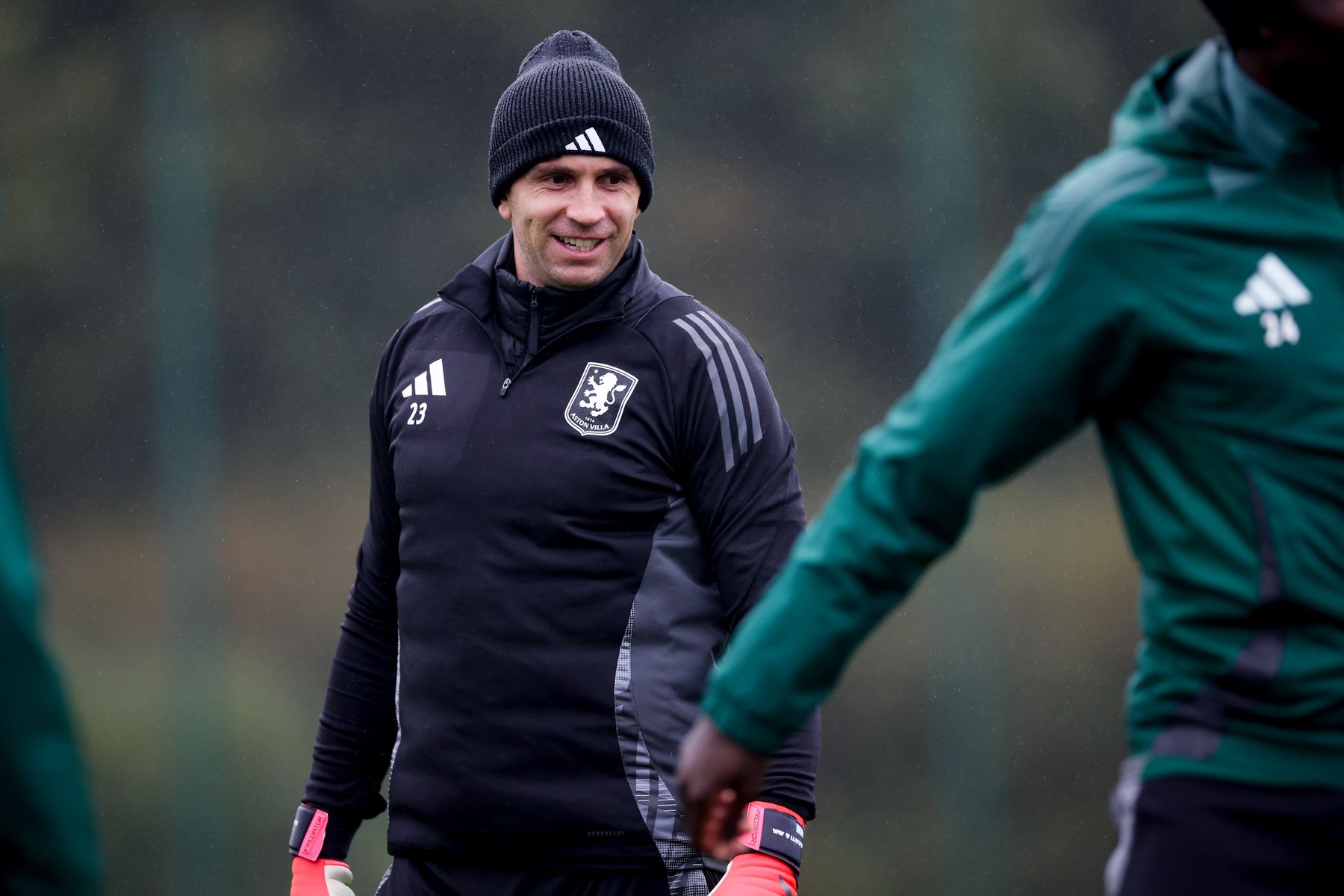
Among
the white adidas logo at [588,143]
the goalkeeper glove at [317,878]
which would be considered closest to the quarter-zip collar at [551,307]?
the white adidas logo at [588,143]

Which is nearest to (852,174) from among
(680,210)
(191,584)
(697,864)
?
(680,210)

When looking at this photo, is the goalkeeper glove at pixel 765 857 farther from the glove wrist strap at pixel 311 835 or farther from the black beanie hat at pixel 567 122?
the black beanie hat at pixel 567 122

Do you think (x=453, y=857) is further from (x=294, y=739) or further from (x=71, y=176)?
(x=71, y=176)

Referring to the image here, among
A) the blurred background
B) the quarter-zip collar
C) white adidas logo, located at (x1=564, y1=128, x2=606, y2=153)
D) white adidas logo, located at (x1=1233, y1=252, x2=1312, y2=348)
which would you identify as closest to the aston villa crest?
the quarter-zip collar

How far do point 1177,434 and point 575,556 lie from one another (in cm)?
122

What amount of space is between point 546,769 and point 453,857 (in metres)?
0.23

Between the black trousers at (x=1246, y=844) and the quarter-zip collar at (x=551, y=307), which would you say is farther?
the quarter-zip collar at (x=551, y=307)

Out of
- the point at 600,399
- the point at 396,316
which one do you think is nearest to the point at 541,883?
the point at 600,399

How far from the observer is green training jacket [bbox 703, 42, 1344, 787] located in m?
1.66

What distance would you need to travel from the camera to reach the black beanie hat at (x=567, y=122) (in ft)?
9.78

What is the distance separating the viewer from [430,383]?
292 cm

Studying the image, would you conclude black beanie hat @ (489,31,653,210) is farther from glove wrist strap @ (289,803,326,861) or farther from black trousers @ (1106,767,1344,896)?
black trousers @ (1106,767,1344,896)

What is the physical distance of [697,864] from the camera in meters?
2.73

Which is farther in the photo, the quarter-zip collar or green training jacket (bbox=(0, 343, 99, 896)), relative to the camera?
the quarter-zip collar
